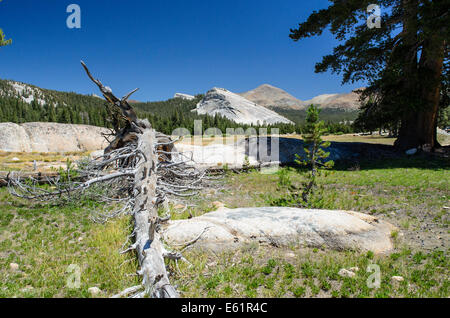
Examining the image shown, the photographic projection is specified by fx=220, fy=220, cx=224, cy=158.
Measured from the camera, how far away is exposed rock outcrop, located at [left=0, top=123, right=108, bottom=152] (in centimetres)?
3454

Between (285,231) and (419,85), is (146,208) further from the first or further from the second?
(419,85)

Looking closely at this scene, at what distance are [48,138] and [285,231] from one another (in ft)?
146

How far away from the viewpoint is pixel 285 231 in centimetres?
559

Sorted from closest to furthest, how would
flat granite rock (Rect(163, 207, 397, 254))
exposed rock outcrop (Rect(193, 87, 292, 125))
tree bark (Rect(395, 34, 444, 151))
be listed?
flat granite rock (Rect(163, 207, 397, 254)) → tree bark (Rect(395, 34, 444, 151)) → exposed rock outcrop (Rect(193, 87, 292, 125))

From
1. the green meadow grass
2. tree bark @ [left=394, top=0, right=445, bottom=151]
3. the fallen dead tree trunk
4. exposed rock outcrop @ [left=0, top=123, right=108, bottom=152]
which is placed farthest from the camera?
exposed rock outcrop @ [left=0, top=123, right=108, bottom=152]

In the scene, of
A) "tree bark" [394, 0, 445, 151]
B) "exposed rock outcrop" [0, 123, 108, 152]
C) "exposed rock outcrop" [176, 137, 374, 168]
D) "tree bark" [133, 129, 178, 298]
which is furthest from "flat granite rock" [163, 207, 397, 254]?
"exposed rock outcrop" [0, 123, 108, 152]

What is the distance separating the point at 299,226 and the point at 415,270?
7.53 feet

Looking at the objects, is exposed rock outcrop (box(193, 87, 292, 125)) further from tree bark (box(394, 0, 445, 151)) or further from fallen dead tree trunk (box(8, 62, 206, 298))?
fallen dead tree trunk (box(8, 62, 206, 298))

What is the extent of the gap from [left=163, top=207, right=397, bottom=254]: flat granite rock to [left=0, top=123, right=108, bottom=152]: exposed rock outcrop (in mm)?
35774

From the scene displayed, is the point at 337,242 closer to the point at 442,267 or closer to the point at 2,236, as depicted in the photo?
the point at 442,267

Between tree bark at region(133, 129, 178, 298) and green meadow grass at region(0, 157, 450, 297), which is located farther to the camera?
green meadow grass at region(0, 157, 450, 297)

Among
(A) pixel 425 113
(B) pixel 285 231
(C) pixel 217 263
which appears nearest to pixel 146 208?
(C) pixel 217 263

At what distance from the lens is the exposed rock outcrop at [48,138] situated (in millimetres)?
34537
